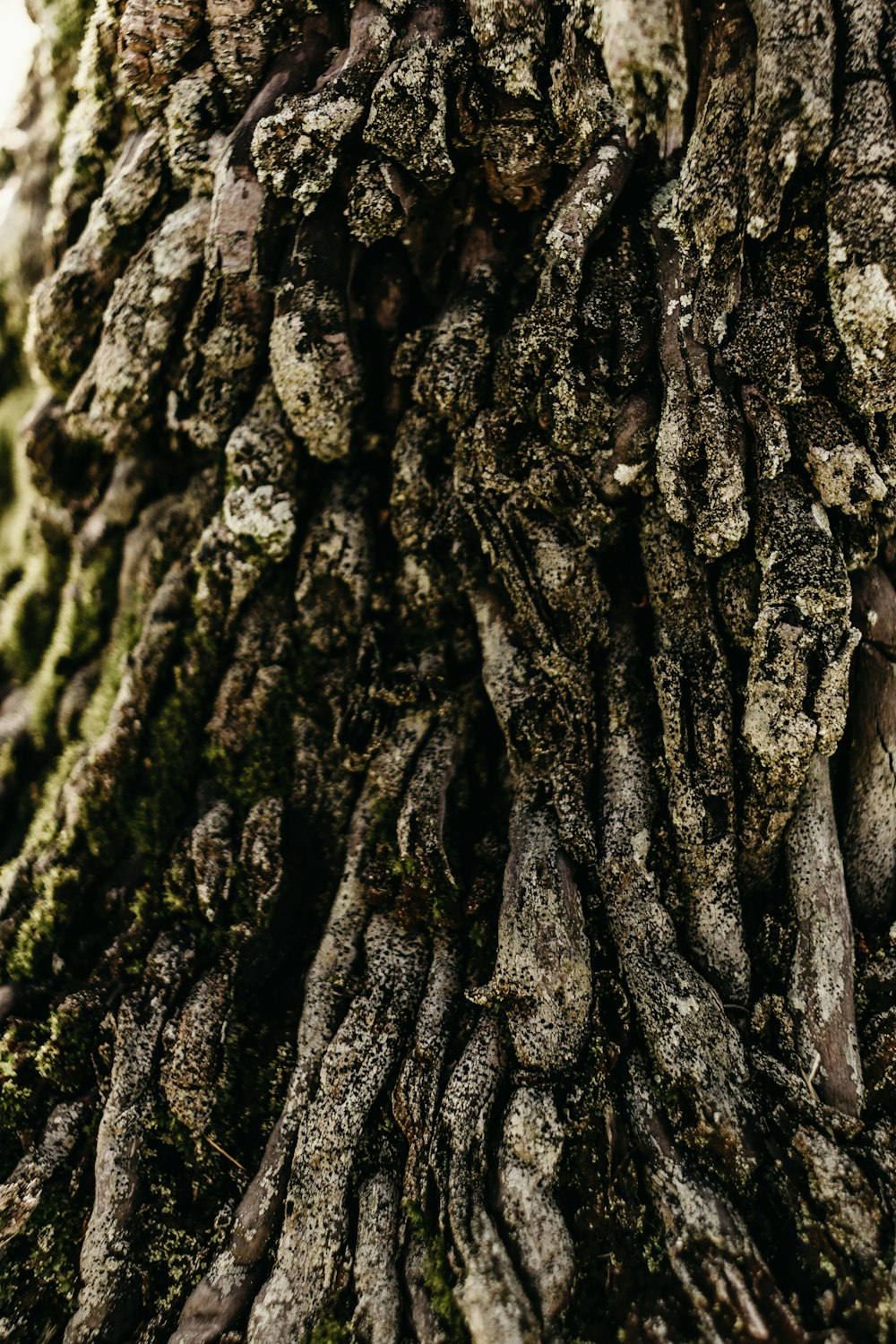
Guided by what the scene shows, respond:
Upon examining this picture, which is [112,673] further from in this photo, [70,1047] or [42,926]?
[70,1047]

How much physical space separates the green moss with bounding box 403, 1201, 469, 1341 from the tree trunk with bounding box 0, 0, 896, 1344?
0.06ft

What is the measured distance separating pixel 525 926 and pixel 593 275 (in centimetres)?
343

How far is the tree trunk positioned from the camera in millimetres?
3840

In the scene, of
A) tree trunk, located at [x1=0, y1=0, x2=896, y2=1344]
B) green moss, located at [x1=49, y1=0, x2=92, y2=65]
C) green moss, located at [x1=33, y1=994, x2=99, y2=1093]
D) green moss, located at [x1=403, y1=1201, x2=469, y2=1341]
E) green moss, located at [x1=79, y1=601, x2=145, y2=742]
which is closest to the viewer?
green moss, located at [x1=403, y1=1201, x2=469, y2=1341]

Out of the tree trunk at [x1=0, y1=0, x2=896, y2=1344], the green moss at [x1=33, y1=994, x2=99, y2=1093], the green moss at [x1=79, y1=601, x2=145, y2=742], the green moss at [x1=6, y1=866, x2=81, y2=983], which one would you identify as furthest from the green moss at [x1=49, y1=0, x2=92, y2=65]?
the green moss at [x1=33, y1=994, x2=99, y2=1093]

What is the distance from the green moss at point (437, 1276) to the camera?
3545 millimetres

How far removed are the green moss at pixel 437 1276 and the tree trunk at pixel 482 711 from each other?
2cm

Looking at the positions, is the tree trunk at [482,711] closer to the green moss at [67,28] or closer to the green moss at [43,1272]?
the green moss at [43,1272]

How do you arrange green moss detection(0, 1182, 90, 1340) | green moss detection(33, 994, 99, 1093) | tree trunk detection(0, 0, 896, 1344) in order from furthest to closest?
green moss detection(33, 994, 99, 1093) → green moss detection(0, 1182, 90, 1340) → tree trunk detection(0, 0, 896, 1344)

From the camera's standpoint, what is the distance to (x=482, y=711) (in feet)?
16.5

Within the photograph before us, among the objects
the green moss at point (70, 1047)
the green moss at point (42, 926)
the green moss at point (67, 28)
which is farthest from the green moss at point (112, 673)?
the green moss at point (67, 28)

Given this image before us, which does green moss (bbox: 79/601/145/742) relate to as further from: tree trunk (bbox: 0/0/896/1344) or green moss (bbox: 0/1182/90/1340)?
green moss (bbox: 0/1182/90/1340)

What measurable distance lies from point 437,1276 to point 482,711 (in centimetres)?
281

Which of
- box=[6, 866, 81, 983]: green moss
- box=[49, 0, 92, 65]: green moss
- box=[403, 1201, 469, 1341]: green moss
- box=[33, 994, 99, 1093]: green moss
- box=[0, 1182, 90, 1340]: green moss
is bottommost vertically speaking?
box=[0, 1182, 90, 1340]: green moss
